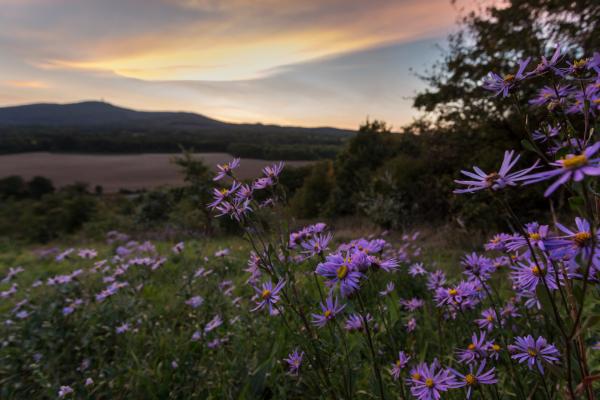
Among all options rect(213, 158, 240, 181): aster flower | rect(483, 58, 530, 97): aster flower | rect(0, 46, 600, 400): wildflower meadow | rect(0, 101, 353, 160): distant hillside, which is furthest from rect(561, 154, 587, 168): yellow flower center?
rect(0, 101, 353, 160): distant hillside

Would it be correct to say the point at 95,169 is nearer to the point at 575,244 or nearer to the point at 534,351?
the point at 534,351

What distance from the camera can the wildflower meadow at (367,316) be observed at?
27.3 inches

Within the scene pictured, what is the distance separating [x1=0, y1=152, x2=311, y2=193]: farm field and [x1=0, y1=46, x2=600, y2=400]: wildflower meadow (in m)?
34.5

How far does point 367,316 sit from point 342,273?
45 cm

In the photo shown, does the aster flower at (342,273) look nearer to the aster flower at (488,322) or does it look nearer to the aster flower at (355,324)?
the aster flower at (355,324)

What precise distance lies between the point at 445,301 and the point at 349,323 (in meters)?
0.38

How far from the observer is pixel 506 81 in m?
0.86

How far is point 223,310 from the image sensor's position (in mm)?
2725

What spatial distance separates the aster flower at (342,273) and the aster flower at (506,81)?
56 cm

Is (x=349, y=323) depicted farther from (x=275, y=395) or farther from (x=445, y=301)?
(x=275, y=395)

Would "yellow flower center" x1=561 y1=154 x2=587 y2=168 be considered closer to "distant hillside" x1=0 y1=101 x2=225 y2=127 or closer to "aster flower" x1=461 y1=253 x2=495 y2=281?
"aster flower" x1=461 y1=253 x2=495 y2=281

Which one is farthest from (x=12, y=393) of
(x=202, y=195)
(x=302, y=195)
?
(x=302, y=195)

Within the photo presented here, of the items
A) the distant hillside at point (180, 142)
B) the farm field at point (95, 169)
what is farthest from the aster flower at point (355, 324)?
the farm field at point (95, 169)

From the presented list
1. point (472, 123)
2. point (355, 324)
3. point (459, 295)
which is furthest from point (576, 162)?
point (472, 123)
